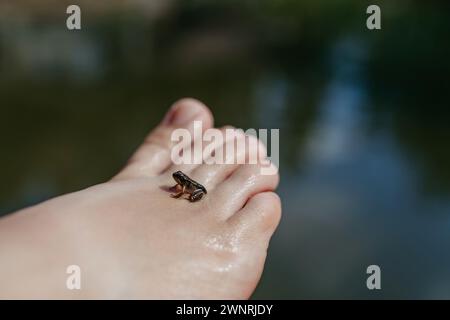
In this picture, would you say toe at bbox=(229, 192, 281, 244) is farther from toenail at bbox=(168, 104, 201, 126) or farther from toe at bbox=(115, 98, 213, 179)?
toenail at bbox=(168, 104, 201, 126)

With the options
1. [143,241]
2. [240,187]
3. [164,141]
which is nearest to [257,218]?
[240,187]

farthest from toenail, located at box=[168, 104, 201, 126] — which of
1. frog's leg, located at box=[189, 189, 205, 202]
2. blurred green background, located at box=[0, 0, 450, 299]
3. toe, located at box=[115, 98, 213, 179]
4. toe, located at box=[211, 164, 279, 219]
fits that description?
blurred green background, located at box=[0, 0, 450, 299]

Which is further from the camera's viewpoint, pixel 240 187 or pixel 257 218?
pixel 240 187

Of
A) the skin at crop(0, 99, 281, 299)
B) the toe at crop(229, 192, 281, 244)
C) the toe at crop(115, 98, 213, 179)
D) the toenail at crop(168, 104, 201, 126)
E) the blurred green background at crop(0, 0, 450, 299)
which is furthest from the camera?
the blurred green background at crop(0, 0, 450, 299)

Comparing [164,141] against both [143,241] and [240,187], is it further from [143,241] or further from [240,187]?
[143,241]

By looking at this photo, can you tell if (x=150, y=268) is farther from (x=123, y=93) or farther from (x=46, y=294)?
(x=123, y=93)

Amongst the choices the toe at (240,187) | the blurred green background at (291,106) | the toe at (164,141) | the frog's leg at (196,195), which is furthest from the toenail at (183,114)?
the blurred green background at (291,106)

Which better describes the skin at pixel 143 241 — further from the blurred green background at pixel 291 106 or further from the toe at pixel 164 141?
the blurred green background at pixel 291 106
